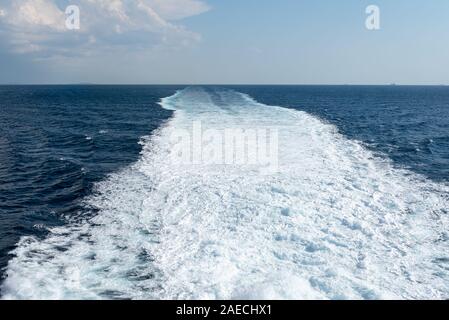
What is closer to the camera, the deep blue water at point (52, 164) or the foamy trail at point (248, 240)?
the foamy trail at point (248, 240)

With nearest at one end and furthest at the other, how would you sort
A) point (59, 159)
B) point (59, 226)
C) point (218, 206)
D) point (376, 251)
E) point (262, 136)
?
point (376, 251) → point (59, 226) → point (218, 206) → point (59, 159) → point (262, 136)

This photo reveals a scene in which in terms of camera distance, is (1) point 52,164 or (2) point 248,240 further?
(1) point 52,164

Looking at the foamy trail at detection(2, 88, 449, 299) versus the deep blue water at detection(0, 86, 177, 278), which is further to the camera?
the deep blue water at detection(0, 86, 177, 278)

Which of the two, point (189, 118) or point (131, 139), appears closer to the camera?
point (131, 139)

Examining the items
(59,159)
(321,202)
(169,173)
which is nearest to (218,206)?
(321,202)

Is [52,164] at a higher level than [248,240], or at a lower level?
higher

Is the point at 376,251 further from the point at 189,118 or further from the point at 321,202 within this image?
the point at 189,118
